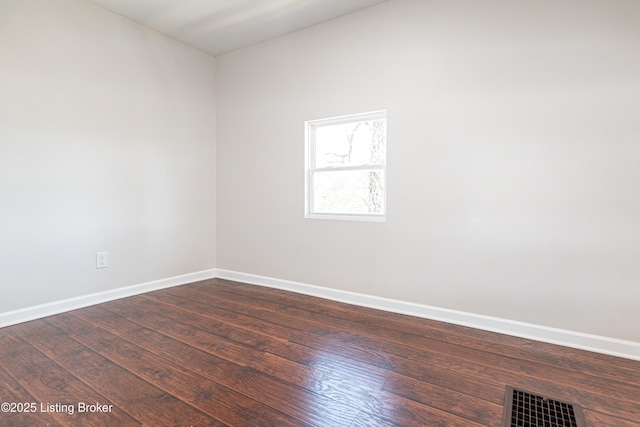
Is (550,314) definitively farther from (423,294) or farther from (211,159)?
(211,159)

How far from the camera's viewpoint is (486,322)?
2.35 m

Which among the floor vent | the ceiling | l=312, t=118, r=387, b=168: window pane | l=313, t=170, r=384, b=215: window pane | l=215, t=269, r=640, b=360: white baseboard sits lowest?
the floor vent

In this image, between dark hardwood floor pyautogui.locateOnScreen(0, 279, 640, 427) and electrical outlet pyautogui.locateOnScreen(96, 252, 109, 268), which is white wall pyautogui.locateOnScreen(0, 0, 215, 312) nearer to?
electrical outlet pyautogui.locateOnScreen(96, 252, 109, 268)

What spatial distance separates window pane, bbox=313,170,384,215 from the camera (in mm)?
2895

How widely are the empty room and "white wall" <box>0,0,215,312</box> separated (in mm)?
18

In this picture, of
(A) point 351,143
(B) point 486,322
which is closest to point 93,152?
(A) point 351,143

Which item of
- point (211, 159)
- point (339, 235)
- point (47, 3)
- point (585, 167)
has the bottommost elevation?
point (339, 235)

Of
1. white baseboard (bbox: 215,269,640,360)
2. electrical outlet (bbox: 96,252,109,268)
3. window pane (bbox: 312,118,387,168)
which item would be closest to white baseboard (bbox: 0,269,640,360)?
white baseboard (bbox: 215,269,640,360)

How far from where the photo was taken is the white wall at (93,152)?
→ 2.38 metres

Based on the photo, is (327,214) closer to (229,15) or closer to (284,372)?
(284,372)

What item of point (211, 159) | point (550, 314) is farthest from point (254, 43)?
point (550, 314)

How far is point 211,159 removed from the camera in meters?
3.86

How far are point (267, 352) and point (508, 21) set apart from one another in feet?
9.12

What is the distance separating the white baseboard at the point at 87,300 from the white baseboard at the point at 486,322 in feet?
3.60
